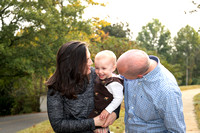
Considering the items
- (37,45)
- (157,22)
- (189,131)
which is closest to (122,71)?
(189,131)

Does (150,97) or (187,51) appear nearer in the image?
(150,97)

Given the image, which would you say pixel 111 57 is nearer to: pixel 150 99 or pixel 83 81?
pixel 83 81

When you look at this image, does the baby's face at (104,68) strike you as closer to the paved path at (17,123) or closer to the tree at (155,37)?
the paved path at (17,123)

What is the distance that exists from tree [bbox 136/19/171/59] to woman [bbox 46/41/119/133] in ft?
167

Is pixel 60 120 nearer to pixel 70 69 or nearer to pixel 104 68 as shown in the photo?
pixel 70 69

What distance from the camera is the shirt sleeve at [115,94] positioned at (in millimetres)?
2479

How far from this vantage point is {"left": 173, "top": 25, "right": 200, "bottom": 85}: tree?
1886 inches

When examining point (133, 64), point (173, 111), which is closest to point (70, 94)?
point (133, 64)

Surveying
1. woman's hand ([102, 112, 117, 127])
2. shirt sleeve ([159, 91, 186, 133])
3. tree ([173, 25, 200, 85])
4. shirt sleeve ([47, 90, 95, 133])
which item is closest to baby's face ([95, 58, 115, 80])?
woman's hand ([102, 112, 117, 127])

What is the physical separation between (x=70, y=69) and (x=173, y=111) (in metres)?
1.07

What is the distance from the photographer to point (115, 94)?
99.7 inches

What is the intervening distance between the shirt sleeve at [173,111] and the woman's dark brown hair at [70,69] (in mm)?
882

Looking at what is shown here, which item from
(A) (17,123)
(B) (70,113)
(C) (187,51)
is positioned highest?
(C) (187,51)

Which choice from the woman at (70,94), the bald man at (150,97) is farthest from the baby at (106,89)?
the bald man at (150,97)
